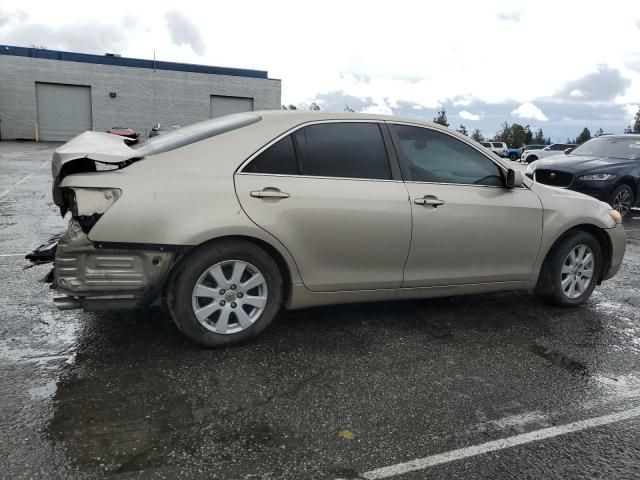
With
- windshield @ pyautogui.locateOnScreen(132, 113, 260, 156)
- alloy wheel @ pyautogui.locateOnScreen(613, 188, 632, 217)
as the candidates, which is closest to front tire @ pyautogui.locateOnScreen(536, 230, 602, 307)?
windshield @ pyautogui.locateOnScreen(132, 113, 260, 156)

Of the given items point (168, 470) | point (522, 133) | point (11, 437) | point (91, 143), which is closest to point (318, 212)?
point (91, 143)

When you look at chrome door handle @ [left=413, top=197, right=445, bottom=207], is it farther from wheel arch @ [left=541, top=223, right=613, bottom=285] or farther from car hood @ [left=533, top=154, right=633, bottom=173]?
car hood @ [left=533, top=154, right=633, bottom=173]

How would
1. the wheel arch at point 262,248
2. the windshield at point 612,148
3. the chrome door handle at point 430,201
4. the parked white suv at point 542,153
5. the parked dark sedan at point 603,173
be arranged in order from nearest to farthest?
the wheel arch at point 262,248, the chrome door handle at point 430,201, the parked dark sedan at point 603,173, the windshield at point 612,148, the parked white suv at point 542,153

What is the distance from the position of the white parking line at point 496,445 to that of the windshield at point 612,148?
9758mm

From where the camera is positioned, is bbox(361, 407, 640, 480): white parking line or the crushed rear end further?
the crushed rear end

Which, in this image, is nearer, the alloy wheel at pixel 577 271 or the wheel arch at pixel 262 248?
the wheel arch at pixel 262 248

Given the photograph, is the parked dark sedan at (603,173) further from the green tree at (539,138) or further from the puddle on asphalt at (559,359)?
the green tree at (539,138)

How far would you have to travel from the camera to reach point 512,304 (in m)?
5.17

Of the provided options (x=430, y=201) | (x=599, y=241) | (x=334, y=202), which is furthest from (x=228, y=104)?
(x=334, y=202)

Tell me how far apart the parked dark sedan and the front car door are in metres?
6.77

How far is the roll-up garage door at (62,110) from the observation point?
33.5 metres

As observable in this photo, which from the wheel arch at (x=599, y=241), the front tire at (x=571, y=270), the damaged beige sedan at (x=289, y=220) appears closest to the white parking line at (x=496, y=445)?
the damaged beige sedan at (x=289, y=220)

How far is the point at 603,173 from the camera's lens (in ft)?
34.7

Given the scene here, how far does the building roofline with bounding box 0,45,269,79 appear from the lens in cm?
3256
